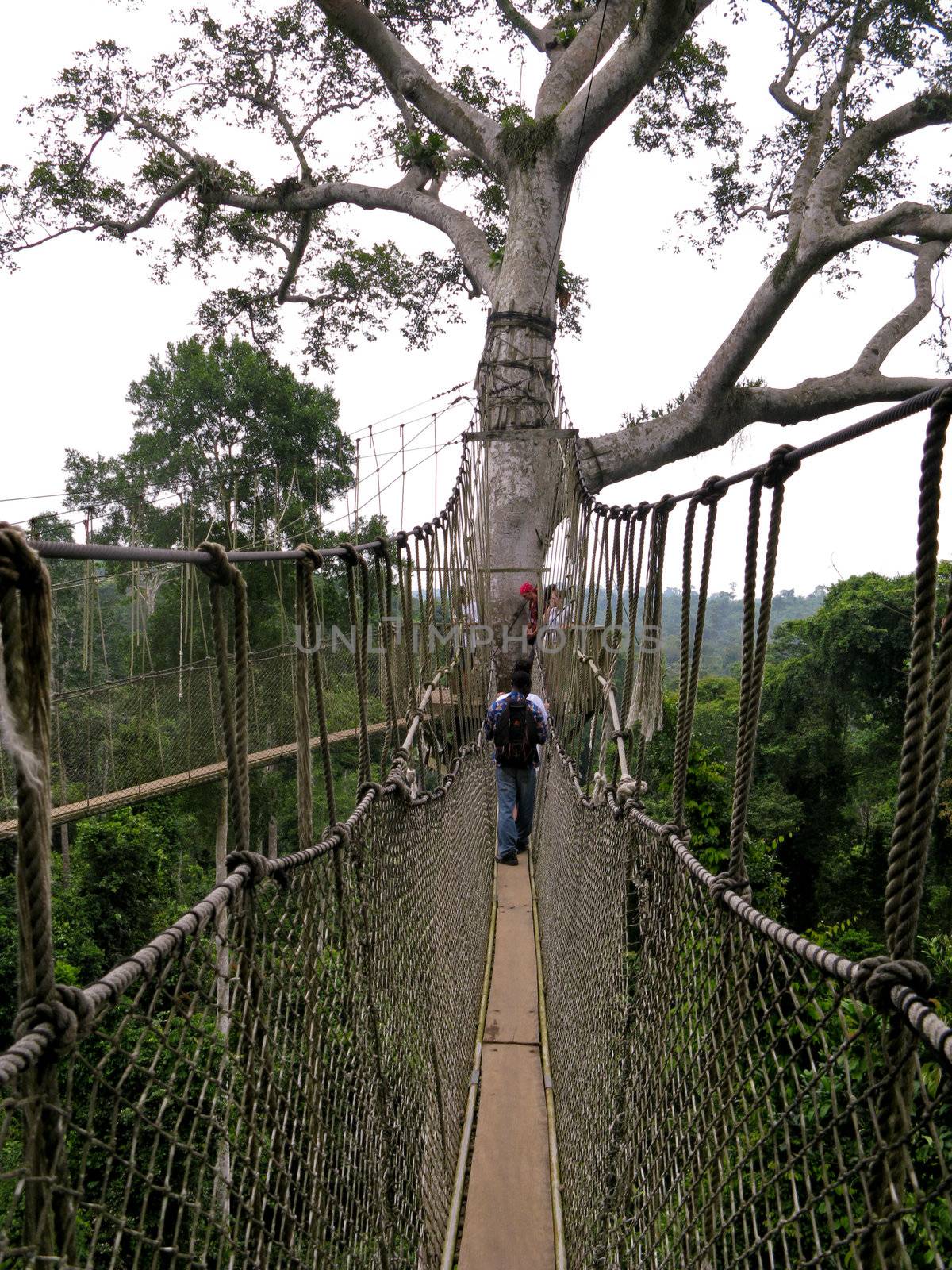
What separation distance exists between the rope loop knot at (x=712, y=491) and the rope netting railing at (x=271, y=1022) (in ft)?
1.66

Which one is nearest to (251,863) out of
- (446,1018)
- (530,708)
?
(446,1018)

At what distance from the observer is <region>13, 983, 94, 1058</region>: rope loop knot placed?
0.48 meters

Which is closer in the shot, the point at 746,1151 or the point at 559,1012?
the point at 746,1151

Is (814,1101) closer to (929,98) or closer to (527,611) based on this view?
(527,611)

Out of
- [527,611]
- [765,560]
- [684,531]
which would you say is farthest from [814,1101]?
[527,611]

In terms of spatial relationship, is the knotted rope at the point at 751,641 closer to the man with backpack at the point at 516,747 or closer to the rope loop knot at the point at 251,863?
the rope loop knot at the point at 251,863

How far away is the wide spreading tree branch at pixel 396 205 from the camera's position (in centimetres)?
632

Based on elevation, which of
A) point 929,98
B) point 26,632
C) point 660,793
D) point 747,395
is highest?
point 929,98

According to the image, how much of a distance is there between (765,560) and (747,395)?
18.0 ft

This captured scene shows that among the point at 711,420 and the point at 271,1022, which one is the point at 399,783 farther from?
the point at 711,420

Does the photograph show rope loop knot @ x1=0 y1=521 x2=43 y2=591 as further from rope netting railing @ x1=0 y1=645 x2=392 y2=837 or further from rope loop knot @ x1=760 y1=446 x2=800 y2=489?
rope netting railing @ x1=0 y1=645 x2=392 y2=837

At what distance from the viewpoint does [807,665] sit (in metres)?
11.4

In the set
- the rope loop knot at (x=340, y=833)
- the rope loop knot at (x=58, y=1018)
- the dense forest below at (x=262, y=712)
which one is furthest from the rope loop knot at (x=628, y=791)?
the dense forest below at (x=262, y=712)

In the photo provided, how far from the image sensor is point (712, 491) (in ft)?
3.62
